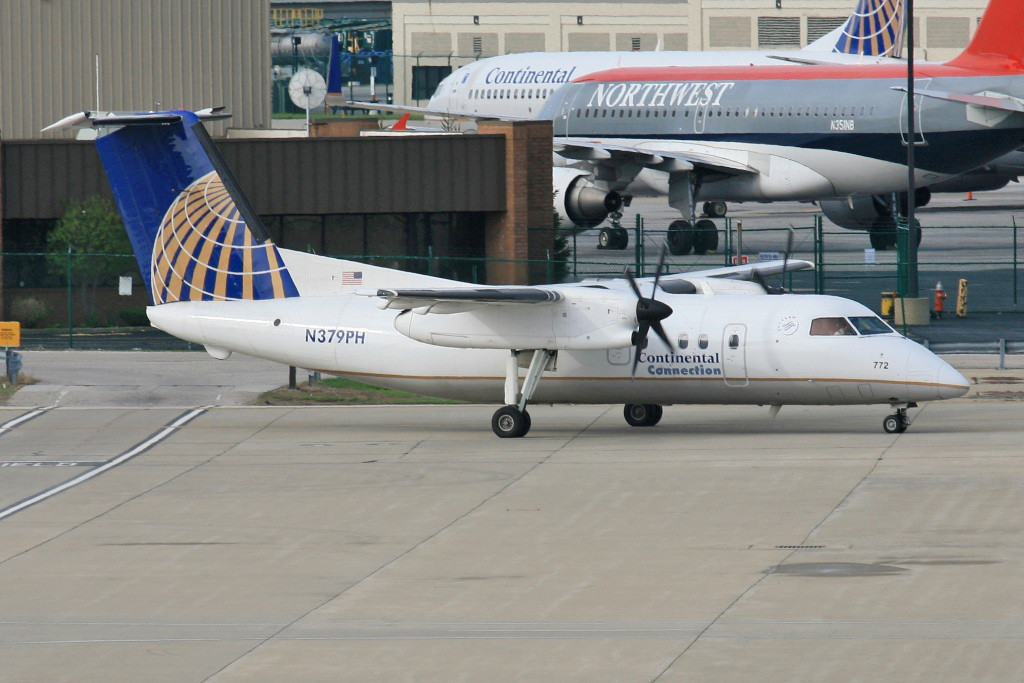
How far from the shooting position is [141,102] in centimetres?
5016

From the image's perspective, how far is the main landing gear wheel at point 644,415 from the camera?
27.0 m

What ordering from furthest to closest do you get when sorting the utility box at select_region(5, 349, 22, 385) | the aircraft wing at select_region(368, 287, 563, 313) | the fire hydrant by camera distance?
1. the fire hydrant
2. the utility box at select_region(5, 349, 22, 385)
3. the aircraft wing at select_region(368, 287, 563, 313)

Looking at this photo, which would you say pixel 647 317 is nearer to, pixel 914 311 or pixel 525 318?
pixel 525 318

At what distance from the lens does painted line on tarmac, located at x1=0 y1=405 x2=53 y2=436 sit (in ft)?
92.0

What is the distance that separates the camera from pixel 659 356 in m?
25.2

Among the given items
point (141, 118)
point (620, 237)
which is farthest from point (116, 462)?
point (620, 237)

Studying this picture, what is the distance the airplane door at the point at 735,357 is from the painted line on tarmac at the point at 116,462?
9699 millimetres

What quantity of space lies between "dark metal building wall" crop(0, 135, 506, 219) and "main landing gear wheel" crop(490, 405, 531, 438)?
54.5 ft

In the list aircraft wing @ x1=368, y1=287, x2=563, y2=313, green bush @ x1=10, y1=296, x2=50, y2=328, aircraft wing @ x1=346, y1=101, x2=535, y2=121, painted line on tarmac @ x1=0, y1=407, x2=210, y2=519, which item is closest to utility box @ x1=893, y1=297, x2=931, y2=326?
aircraft wing @ x1=368, y1=287, x2=563, y2=313

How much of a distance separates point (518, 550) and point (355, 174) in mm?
A: 25644

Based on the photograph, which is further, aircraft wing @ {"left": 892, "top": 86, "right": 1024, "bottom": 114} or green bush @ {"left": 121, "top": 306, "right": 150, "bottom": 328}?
aircraft wing @ {"left": 892, "top": 86, "right": 1024, "bottom": 114}

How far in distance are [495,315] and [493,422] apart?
6.06 feet

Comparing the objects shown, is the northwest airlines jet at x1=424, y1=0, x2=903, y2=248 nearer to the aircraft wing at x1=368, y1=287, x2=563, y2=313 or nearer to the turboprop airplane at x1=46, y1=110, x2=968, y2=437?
the turboprop airplane at x1=46, y1=110, x2=968, y2=437

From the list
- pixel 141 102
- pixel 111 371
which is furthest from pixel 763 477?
pixel 141 102
